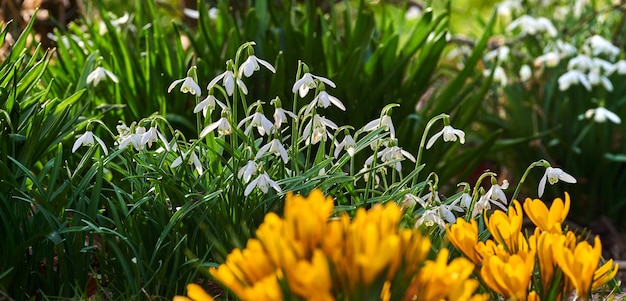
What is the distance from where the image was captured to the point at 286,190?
201 centimetres

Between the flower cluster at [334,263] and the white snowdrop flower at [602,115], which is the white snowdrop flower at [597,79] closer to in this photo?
the white snowdrop flower at [602,115]

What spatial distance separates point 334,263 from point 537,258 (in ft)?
1.79

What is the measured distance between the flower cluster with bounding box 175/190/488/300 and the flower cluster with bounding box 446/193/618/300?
0.60ft

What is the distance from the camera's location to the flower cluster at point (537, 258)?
150 cm

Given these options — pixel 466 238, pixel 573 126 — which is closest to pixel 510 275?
pixel 466 238

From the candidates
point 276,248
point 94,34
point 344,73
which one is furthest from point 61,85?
point 276,248

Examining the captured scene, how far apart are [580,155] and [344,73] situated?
1.59 meters

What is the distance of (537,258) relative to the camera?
167cm

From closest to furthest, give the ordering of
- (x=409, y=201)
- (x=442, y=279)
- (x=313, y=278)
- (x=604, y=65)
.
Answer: (x=313, y=278)
(x=442, y=279)
(x=409, y=201)
(x=604, y=65)

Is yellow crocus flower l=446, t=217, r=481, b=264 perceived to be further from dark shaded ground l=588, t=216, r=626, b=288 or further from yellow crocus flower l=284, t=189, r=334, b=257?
dark shaded ground l=588, t=216, r=626, b=288

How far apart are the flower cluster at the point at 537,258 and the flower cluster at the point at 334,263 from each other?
0.60ft

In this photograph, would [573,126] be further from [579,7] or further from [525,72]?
[579,7]

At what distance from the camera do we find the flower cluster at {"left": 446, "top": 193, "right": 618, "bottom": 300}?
150cm

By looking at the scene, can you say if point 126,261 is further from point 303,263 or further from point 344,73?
point 344,73
